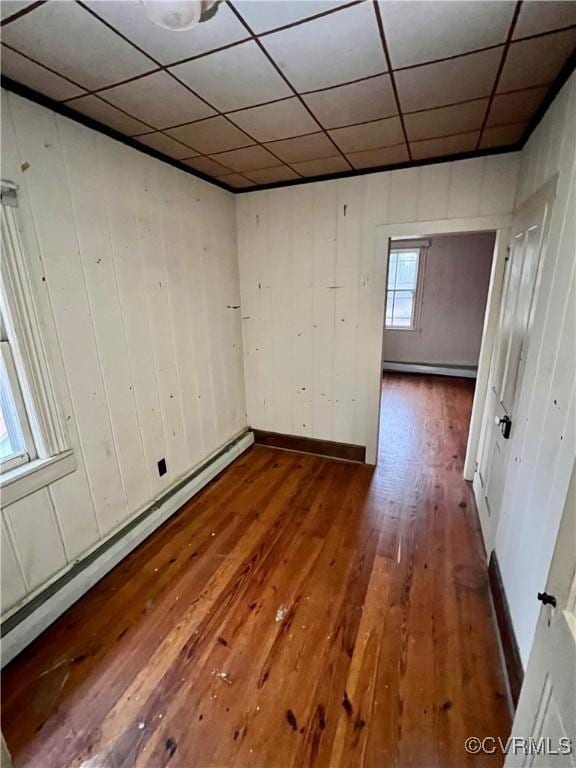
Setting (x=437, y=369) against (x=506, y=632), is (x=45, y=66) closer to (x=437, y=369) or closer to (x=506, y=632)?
(x=506, y=632)

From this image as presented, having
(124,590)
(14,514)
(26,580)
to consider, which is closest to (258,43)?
(14,514)

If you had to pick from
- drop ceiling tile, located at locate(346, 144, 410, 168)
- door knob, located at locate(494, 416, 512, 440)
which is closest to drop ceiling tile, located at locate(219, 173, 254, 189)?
drop ceiling tile, located at locate(346, 144, 410, 168)

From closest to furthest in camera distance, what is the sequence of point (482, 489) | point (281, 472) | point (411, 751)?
point (411, 751)
point (482, 489)
point (281, 472)

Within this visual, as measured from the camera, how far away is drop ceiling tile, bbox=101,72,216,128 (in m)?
1.41

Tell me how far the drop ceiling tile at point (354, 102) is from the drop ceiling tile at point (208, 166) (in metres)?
0.89

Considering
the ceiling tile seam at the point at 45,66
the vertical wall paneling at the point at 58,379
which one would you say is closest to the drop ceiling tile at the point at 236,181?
the ceiling tile seam at the point at 45,66

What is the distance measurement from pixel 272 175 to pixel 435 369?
4559 mm

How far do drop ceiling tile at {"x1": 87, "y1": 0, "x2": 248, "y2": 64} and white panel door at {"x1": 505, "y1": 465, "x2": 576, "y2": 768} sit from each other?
1.67 metres

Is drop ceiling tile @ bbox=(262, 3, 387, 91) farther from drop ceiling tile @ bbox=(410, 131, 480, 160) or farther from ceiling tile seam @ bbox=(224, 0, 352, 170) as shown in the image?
drop ceiling tile @ bbox=(410, 131, 480, 160)

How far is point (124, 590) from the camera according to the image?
6.07ft

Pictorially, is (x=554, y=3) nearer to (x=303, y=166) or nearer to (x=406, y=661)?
(x=303, y=166)

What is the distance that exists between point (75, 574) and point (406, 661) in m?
1.70

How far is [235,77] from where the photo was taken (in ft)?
4.52

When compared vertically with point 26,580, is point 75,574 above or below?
below
